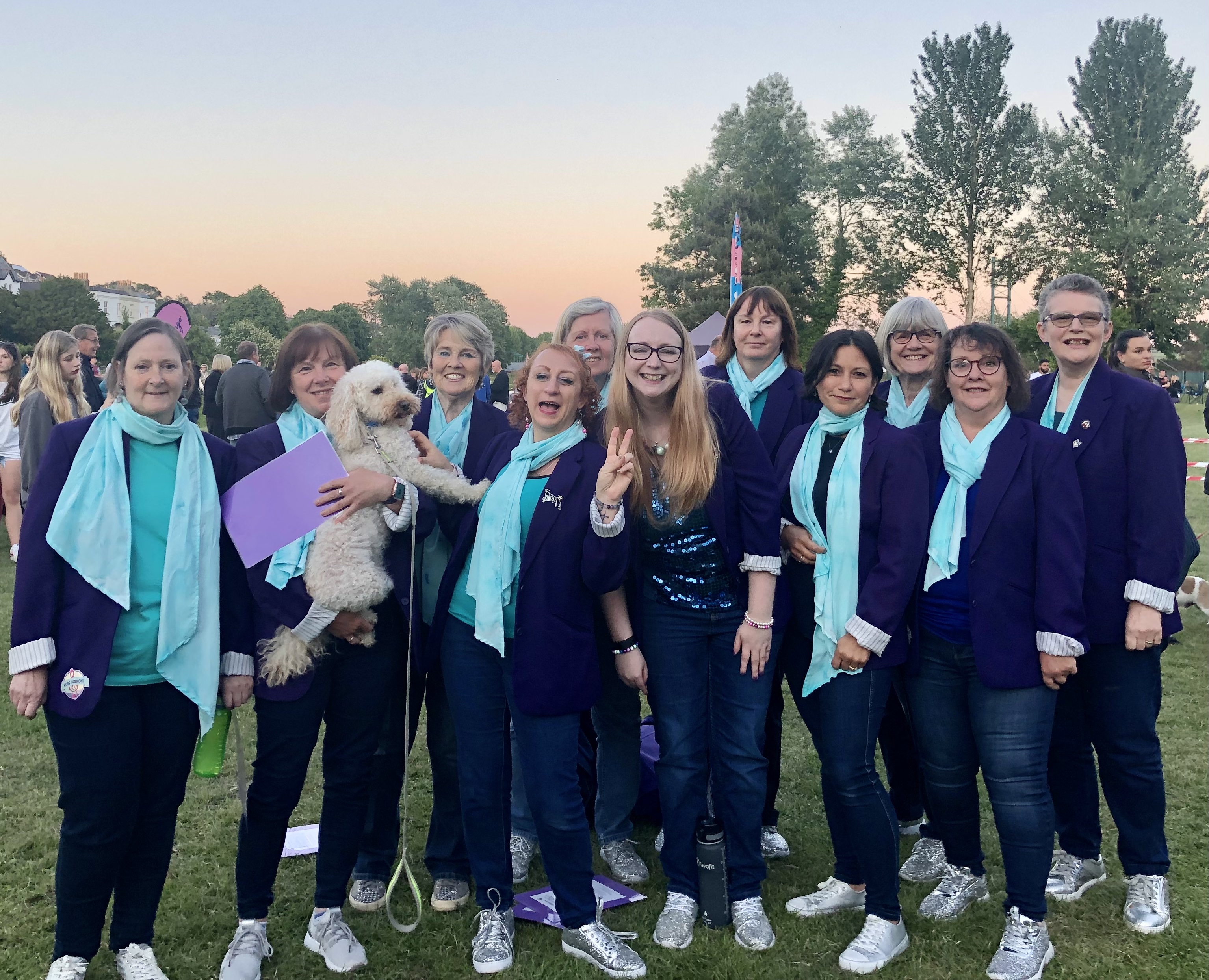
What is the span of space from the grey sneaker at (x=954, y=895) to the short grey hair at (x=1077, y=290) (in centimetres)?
214

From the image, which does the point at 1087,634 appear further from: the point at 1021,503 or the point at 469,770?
the point at 469,770

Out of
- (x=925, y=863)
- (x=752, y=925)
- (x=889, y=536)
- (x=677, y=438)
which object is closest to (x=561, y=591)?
(x=677, y=438)

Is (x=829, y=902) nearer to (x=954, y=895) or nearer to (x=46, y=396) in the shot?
(x=954, y=895)

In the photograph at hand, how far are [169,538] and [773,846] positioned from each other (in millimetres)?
2747

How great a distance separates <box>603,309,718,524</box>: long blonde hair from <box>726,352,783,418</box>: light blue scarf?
23.5 inches

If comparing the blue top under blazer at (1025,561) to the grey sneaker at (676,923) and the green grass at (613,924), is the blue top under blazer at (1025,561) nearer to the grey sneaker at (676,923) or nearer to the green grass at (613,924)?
the green grass at (613,924)

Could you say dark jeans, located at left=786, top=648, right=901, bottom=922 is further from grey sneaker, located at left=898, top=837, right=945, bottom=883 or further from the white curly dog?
the white curly dog

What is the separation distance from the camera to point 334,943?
10.1ft

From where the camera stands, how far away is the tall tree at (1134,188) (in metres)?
37.8

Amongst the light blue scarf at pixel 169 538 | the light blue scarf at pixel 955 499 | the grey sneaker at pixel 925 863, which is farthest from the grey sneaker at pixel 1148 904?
the light blue scarf at pixel 169 538

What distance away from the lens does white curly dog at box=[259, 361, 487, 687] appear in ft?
9.41

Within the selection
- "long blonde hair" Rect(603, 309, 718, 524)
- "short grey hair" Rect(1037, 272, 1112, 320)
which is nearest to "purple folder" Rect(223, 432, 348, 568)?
"long blonde hair" Rect(603, 309, 718, 524)

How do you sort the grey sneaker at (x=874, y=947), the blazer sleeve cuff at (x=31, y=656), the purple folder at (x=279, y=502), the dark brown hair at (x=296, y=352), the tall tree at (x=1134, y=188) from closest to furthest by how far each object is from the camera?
the blazer sleeve cuff at (x=31, y=656)
the purple folder at (x=279, y=502)
the grey sneaker at (x=874, y=947)
the dark brown hair at (x=296, y=352)
the tall tree at (x=1134, y=188)

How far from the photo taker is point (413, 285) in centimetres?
9338
